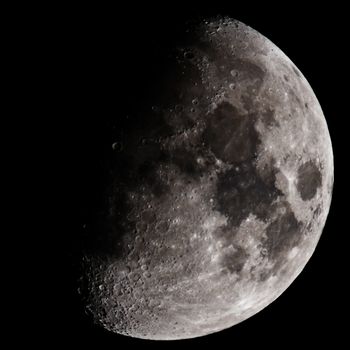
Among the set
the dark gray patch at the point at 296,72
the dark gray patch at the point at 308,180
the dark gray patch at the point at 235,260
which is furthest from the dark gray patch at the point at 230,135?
the dark gray patch at the point at 296,72

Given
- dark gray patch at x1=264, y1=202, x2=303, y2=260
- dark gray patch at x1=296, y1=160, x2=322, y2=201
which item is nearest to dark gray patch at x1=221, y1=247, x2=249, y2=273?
dark gray patch at x1=264, y1=202, x2=303, y2=260

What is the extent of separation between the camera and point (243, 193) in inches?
128

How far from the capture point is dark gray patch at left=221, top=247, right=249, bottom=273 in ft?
11.0

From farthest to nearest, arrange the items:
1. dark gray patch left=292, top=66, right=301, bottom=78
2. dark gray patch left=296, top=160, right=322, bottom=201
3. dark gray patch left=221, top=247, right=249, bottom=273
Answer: dark gray patch left=292, top=66, right=301, bottom=78 → dark gray patch left=296, top=160, right=322, bottom=201 → dark gray patch left=221, top=247, right=249, bottom=273

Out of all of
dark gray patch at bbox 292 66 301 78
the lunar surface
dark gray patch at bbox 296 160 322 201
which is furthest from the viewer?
dark gray patch at bbox 292 66 301 78

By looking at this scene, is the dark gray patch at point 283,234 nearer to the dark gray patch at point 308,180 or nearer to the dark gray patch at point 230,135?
the dark gray patch at point 308,180

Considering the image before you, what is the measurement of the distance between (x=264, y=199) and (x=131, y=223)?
0.78 metres

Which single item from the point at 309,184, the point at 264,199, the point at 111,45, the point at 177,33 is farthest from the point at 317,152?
the point at 111,45

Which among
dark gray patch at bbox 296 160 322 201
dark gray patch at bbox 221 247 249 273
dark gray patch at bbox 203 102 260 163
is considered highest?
dark gray patch at bbox 203 102 260 163

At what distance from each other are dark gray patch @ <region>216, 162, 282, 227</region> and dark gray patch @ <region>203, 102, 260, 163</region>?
0.24 feet

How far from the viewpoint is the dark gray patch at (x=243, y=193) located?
323cm

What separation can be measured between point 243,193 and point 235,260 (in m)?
0.42

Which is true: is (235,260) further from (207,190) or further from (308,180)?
(308,180)

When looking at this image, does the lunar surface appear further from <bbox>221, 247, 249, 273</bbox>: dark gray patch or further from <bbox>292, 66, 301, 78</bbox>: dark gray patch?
<bbox>292, 66, 301, 78</bbox>: dark gray patch
